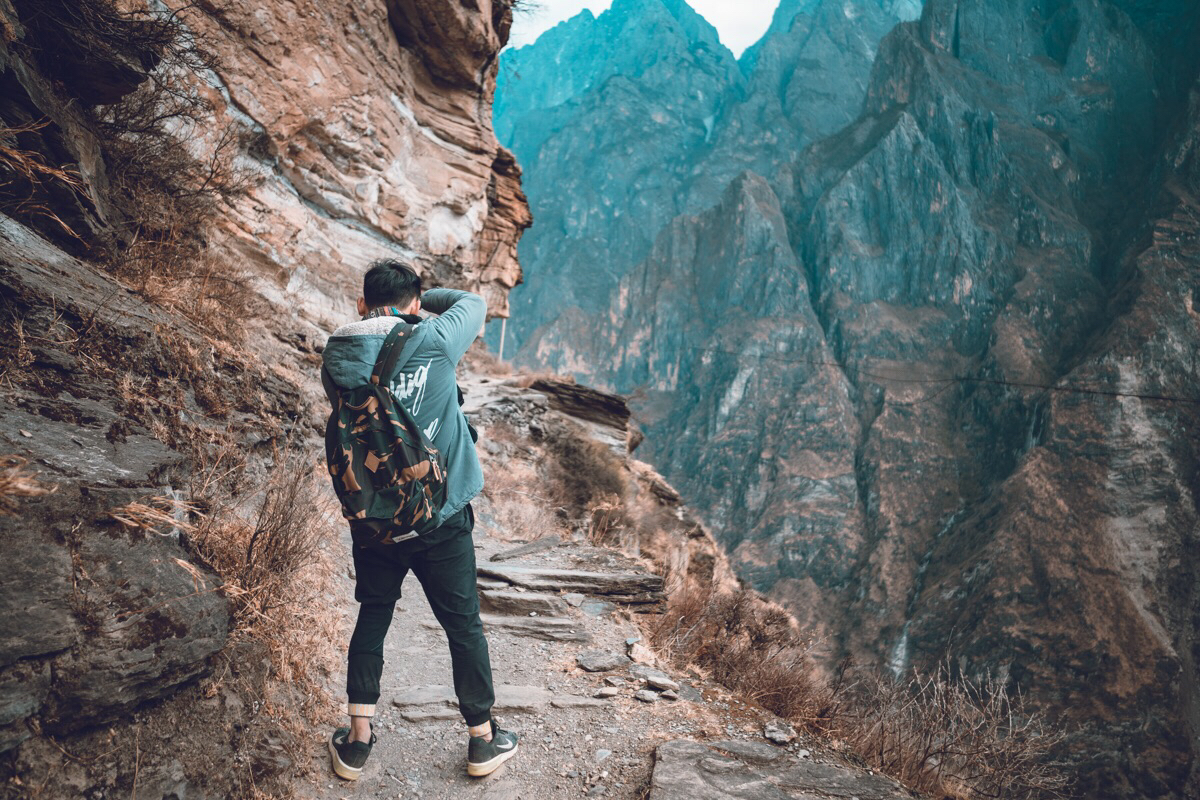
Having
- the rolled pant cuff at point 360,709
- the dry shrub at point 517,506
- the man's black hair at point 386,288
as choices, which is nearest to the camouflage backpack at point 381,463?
the man's black hair at point 386,288

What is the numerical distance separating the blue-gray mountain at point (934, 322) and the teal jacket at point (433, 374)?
41.3 meters

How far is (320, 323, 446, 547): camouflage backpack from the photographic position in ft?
6.86

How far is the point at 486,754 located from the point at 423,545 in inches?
35.8

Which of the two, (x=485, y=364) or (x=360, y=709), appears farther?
(x=485, y=364)

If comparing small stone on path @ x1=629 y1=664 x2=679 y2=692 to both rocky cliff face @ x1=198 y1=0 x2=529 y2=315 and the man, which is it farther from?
rocky cliff face @ x1=198 y1=0 x2=529 y2=315

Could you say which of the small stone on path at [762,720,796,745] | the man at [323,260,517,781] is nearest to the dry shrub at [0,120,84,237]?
the man at [323,260,517,781]

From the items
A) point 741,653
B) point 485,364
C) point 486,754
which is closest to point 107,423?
point 486,754

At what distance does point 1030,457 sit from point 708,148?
123 m

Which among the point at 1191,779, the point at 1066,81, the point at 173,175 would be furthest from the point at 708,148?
the point at 173,175

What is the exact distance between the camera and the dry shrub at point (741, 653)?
3.45 metres

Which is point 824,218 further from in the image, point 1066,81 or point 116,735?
point 116,735

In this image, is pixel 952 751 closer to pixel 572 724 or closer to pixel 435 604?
pixel 572 724

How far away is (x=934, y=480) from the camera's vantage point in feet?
271

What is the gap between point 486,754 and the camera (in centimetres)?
244
